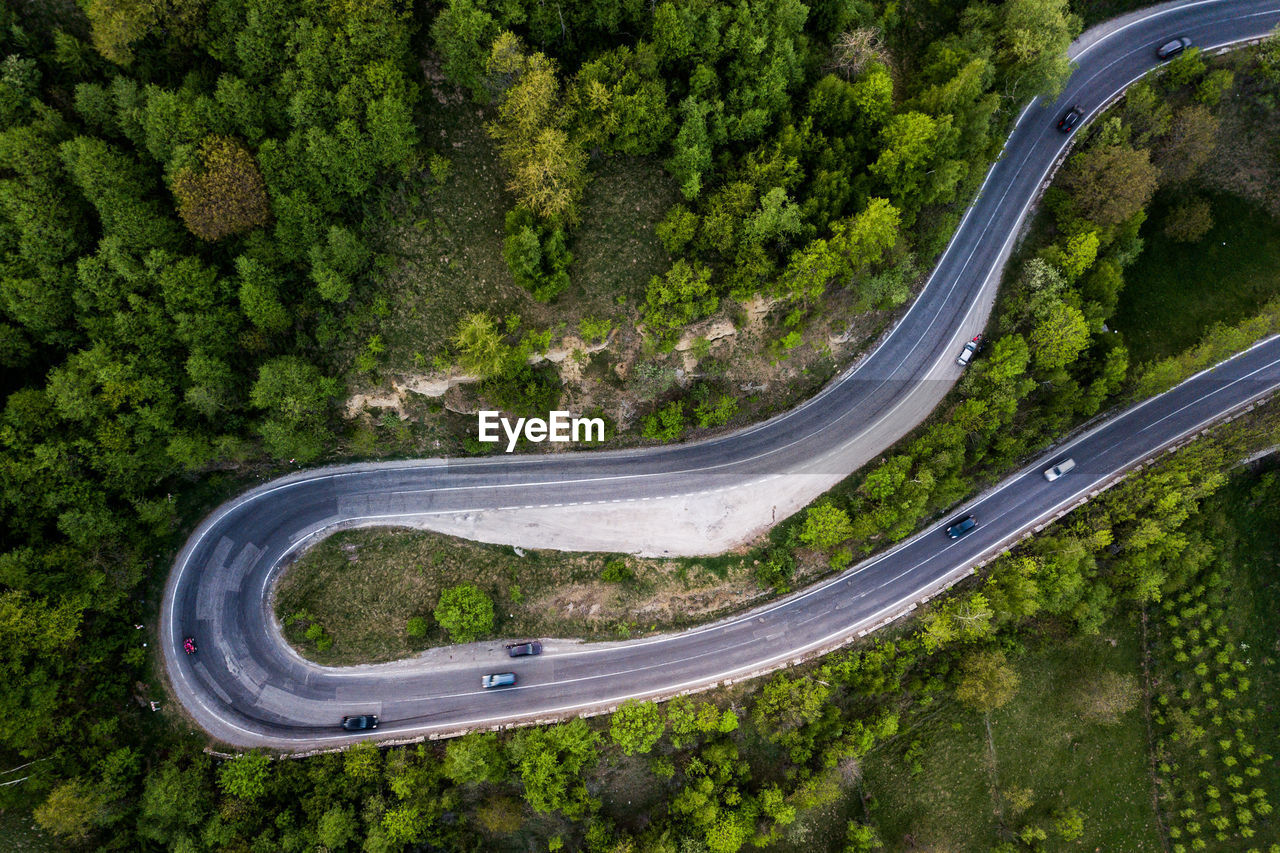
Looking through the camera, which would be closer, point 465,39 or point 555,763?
point 465,39

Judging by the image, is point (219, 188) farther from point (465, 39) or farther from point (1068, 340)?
point (1068, 340)

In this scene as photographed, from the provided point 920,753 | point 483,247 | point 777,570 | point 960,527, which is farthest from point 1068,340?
point 483,247

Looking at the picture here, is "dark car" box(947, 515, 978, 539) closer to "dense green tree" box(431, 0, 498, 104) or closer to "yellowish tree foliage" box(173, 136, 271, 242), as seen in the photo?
"dense green tree" box(431, 0, 498, 104)

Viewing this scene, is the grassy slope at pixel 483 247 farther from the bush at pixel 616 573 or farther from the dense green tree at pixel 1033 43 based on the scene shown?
the dense green tree at pixel 1033 43

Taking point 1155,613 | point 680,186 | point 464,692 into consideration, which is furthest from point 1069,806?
point 680,186

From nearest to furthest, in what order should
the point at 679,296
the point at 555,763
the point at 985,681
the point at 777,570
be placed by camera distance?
1. the point at 679,296
2. the point at 555,763
3. the point at 985,681
4. the point at 777,570

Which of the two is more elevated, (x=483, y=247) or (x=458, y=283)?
(x=483, y=247)

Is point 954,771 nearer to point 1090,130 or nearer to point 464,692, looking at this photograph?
point 464,692
